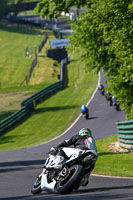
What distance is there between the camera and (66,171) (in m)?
9.55

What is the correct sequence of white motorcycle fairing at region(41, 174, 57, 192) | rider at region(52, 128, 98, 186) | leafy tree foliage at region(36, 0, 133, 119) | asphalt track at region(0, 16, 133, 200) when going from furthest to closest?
leafy tree foliage at region(36, 0, 133, 119) < rider at region(52, 128, 98, 186) < white motorcycle fairing at region(41, 174, 57, 192) < asphalt track at region(0, 16, 133, 200)

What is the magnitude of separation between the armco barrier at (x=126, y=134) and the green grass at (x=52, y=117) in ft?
25.5

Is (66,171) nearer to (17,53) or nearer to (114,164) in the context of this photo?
(114,164)

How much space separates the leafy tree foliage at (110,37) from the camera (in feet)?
59.9

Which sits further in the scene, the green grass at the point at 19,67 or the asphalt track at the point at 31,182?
the green grass at the point at 19,67

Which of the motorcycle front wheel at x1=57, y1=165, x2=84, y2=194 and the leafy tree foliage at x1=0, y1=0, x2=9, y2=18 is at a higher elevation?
the leafy tree foliage at x1=0, y1=0, x2=9, y2=18

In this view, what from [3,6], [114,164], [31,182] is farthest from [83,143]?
[3,6]

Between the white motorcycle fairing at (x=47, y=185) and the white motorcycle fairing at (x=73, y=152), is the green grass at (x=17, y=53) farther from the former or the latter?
the white motorcycle fairing at (x=47, y=185)

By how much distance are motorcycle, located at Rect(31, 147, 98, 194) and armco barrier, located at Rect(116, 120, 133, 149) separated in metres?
8.86

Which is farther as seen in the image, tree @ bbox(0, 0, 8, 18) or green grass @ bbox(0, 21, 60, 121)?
tree @ bbox(0, 0, 8, 18)

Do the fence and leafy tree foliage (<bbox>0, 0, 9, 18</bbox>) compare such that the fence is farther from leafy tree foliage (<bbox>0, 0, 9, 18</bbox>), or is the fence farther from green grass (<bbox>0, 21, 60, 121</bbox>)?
leafy tree foliage (<bbox>0, 0, 9, 18</bbox>)

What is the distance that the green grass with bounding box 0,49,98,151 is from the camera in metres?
30.9

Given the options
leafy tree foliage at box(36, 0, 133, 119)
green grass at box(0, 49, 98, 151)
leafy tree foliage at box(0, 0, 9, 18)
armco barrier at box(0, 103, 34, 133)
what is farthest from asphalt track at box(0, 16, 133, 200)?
leafy tree foliage at box(0, 0, 9, 18)

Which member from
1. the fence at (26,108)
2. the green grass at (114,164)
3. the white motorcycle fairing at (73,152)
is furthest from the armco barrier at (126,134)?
the fence at (26,108)
